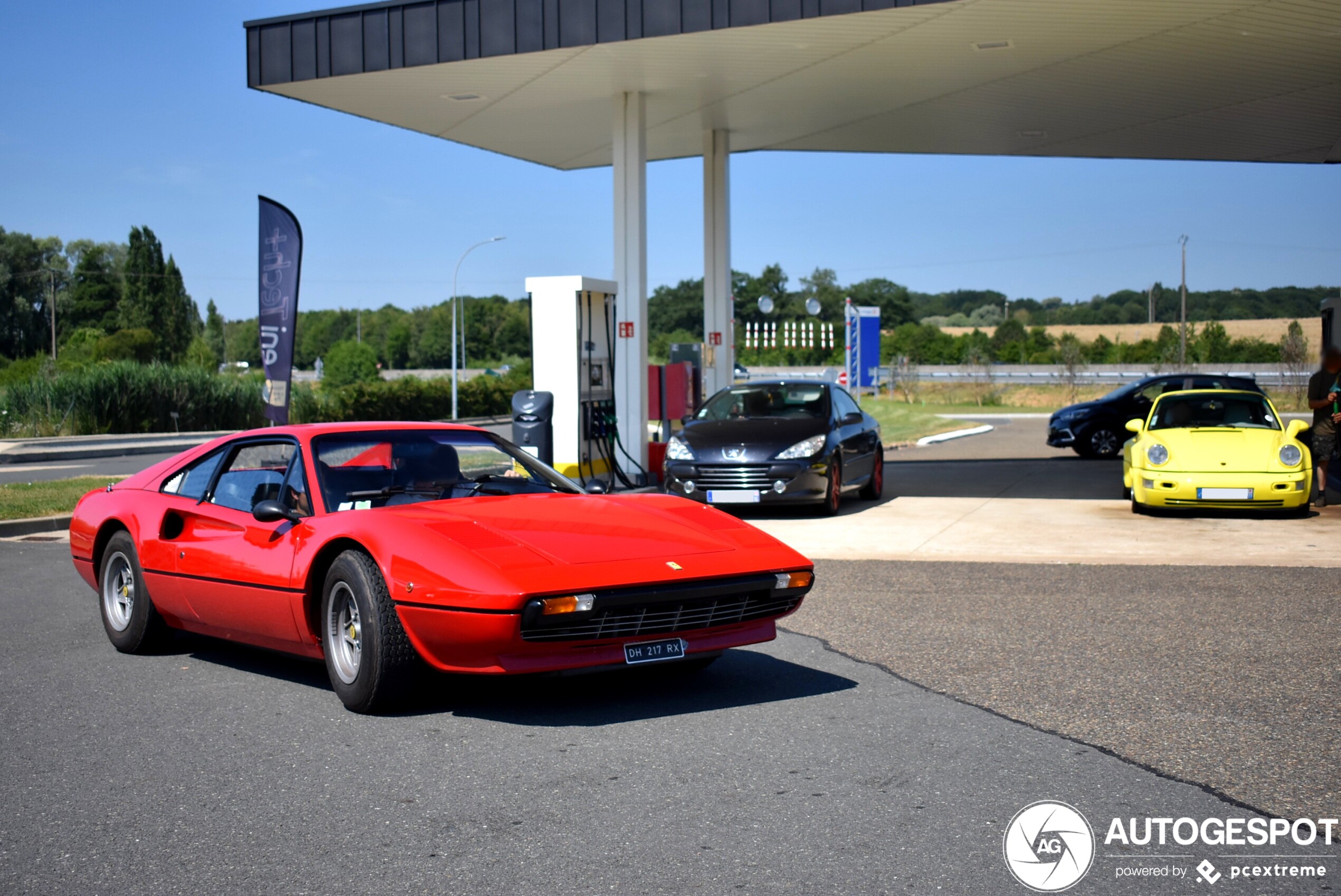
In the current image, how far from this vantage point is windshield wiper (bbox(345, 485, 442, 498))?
6012mm

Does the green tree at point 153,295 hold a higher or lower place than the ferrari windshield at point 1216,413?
higher

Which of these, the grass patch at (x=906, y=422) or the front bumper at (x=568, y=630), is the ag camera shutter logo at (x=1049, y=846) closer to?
the front bumper at (x=568, y=630)

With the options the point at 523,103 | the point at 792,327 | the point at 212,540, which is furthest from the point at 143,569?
the point at 792,327

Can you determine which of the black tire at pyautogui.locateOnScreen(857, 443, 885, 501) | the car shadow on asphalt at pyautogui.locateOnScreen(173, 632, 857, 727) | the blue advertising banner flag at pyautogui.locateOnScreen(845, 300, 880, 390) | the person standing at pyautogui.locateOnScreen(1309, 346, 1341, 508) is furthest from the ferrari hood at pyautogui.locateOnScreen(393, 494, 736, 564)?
the blue advertising banner flag at pyautogui.locateOnScreen(845, 300, 880, 390)

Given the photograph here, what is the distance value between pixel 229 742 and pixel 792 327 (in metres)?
64.2

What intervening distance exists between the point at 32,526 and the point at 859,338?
810 inches

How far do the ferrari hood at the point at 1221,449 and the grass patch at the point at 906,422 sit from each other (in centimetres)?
1271

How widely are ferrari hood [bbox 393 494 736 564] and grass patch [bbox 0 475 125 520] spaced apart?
9.50 m

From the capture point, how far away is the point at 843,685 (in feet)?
19.5

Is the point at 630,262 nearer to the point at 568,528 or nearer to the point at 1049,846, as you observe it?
the point at 568,528

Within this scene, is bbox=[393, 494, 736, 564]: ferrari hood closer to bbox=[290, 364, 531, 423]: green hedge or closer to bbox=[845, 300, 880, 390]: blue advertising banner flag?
bbox=[845, 300, 880, 390]: blue advertising banner flag

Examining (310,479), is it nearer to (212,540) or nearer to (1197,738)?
(212,540)

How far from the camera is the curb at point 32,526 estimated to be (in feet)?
42.9

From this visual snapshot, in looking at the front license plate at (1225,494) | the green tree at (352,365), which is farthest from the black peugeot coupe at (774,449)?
the green tree at (352,365)
